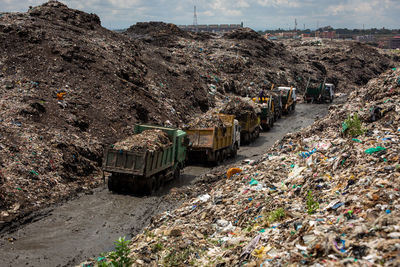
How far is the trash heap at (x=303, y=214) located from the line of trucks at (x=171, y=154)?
2.53 metres

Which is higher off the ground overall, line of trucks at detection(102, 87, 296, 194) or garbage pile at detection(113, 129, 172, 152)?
garbage pile at detection(113, 129, 172, 152)

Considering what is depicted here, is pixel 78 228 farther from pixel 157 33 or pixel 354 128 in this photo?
pixel 157 33

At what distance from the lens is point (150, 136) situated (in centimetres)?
1470

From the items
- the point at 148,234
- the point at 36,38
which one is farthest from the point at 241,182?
the point at 36,38

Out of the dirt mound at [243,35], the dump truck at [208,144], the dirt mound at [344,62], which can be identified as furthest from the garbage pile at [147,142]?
the dirt mound at [243,35]

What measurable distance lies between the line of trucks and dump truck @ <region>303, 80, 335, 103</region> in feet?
61.5

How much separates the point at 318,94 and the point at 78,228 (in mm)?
33876

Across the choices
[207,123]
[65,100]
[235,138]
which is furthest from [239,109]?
[65,100]

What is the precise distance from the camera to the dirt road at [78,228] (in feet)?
31.6

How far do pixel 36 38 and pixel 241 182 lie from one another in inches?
686

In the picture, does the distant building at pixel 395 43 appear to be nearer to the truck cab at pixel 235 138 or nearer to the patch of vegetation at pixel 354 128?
the truck cab at pixel 235 138

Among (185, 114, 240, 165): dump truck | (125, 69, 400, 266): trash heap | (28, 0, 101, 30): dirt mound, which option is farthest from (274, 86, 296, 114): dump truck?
(125, 69, 400, 266): trash heap

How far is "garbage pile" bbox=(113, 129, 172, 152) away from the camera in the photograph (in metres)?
13.9

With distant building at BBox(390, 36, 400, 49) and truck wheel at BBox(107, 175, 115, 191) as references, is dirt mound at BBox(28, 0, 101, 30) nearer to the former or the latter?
truck wheel at BBox(107, 175, 115, 191)
